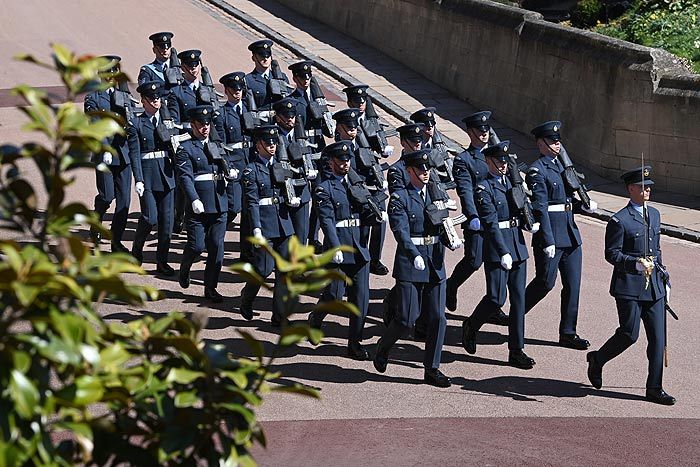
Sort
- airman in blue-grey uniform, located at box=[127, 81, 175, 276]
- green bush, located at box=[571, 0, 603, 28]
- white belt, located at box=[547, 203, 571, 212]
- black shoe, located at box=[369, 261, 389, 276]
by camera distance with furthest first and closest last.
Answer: green bush, located at box=[571, 0, 603, 28] → black shoe, located at box=[369, 261, 389, 276] → airman in blue-grey uniform, located at box=[127, 81, 175, 276] → white belt, located at box=[547, 203, 571, 212]

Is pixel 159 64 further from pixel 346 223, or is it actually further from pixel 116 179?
pixel 346 223

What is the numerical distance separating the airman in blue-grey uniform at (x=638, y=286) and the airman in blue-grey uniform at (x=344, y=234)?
1.86 metres

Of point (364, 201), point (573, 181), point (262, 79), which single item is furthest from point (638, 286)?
point (262, 79)

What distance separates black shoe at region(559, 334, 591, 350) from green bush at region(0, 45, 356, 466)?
686 centimetres

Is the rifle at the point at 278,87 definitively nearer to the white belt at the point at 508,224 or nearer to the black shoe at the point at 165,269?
the black shoe at the point at 165,269

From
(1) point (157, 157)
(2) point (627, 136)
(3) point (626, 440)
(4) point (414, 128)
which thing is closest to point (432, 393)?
(3) point (626, 440)

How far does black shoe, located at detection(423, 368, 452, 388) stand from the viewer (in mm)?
9430

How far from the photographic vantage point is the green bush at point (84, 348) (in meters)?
3.22

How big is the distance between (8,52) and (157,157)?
9.57m

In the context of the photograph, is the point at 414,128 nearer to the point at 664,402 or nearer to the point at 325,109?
the point at 325,109

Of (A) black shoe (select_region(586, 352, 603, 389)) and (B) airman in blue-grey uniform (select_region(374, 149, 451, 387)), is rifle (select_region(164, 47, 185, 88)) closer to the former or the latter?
(B) airman in blue-grey uniform (select_region(374, 149, 451, 387))

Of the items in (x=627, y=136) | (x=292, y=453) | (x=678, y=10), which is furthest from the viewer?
(x=678, y=10)

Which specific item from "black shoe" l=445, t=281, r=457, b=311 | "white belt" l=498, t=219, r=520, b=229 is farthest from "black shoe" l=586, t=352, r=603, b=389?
"black shoe" l=445, t=281, r=457, b=311

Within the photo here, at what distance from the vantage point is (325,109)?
13.4 meters
